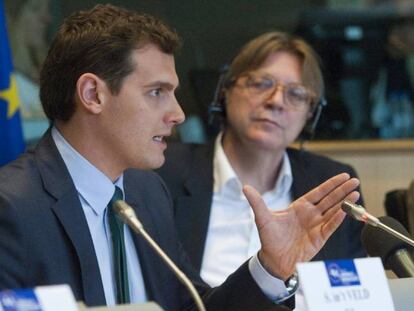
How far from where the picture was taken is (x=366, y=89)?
389cm

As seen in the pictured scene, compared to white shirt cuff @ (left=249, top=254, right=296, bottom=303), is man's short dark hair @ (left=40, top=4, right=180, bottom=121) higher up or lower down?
higher up

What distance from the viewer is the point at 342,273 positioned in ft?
5.44

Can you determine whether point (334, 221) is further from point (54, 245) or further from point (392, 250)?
point (54, 245)

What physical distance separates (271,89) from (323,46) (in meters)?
0.92

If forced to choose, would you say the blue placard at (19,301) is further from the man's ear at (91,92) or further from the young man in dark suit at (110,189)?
the man's ear at (91,92)

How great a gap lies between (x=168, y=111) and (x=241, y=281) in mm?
390

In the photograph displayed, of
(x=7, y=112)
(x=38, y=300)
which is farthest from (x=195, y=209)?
(x=38, y=300)

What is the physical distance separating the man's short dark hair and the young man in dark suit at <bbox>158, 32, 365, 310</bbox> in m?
0.75

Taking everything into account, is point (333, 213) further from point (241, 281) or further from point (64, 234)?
point (64, 234)

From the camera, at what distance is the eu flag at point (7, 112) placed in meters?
3.11

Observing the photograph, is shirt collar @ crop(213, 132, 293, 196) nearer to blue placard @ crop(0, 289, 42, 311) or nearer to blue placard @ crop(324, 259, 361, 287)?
blue placard @ crop(324, 259, 361, 287)

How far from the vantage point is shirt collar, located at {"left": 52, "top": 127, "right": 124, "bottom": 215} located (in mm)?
2121

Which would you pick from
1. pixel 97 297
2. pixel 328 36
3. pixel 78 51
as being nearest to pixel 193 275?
pixel 97 297

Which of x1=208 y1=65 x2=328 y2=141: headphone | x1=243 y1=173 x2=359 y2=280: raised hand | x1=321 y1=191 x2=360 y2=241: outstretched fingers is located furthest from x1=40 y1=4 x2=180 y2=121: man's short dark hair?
x1=208 y1=65 x2=328 y2=141: headphone
